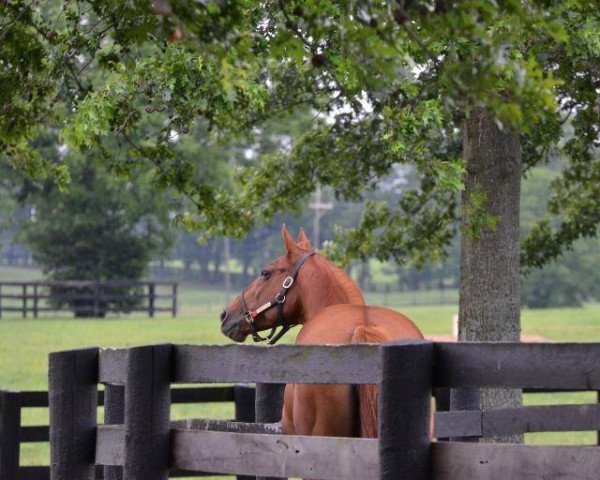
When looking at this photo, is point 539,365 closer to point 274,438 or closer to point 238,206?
point 274,438

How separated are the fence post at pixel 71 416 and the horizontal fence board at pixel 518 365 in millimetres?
2021

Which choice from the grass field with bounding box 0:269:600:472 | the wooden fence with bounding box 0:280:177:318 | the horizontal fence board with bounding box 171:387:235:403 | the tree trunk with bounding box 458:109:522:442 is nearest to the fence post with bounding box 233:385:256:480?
the horizontal fence board with bounding box 171:387:235:403

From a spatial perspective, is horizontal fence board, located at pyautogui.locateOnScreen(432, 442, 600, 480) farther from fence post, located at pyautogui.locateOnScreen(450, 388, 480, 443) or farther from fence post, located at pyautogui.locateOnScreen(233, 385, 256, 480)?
fence post, located at pyautogui.locateOnScreen(233, 385, 256, 480)

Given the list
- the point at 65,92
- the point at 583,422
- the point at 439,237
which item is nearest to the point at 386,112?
the point at 65,92

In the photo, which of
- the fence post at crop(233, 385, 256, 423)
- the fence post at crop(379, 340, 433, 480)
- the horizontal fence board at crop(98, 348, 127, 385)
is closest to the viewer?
the fence post at crop(379, 340, 433, 480)

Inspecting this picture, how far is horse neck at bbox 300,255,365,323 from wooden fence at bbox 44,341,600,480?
2.20 metres

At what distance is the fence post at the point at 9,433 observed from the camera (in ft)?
30.7

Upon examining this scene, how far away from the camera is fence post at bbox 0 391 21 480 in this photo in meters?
9.34

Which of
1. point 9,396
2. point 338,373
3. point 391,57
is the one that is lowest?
point 9,396

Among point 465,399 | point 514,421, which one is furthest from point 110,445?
point 465,399

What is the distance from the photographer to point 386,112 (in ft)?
35.9

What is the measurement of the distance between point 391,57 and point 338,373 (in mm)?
1265

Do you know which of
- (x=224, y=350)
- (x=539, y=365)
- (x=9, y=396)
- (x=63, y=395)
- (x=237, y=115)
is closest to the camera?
(x=539, y=365)

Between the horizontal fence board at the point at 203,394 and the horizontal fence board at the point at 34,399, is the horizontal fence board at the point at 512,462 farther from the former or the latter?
the horizontal fence board at the point at 34,399
